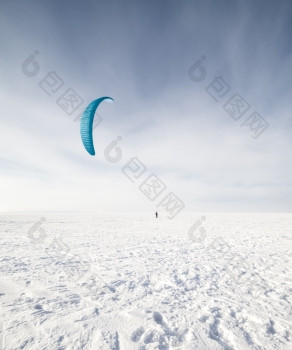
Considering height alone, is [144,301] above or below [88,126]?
below

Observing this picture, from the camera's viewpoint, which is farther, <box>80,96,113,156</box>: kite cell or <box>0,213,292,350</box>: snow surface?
<box>80,96,113,156</box>: kite cell

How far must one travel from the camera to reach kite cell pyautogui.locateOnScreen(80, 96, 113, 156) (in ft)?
41.9

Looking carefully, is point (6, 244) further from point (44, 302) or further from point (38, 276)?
point (44, 302)

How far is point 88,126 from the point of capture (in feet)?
41.8

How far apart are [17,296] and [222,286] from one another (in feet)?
15.7

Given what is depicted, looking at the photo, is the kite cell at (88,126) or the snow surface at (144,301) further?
the kite cell at (88,126)

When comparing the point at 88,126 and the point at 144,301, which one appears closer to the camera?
the point at 144,301

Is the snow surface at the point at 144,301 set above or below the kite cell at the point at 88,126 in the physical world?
below

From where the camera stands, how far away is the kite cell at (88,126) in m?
12.8

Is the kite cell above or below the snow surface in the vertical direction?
above

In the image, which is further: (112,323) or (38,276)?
(38,276)

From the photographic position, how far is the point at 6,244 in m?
9.20

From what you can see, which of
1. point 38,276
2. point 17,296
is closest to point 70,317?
point 17,296

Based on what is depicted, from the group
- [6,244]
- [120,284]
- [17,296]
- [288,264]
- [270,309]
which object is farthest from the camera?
[6,244]
